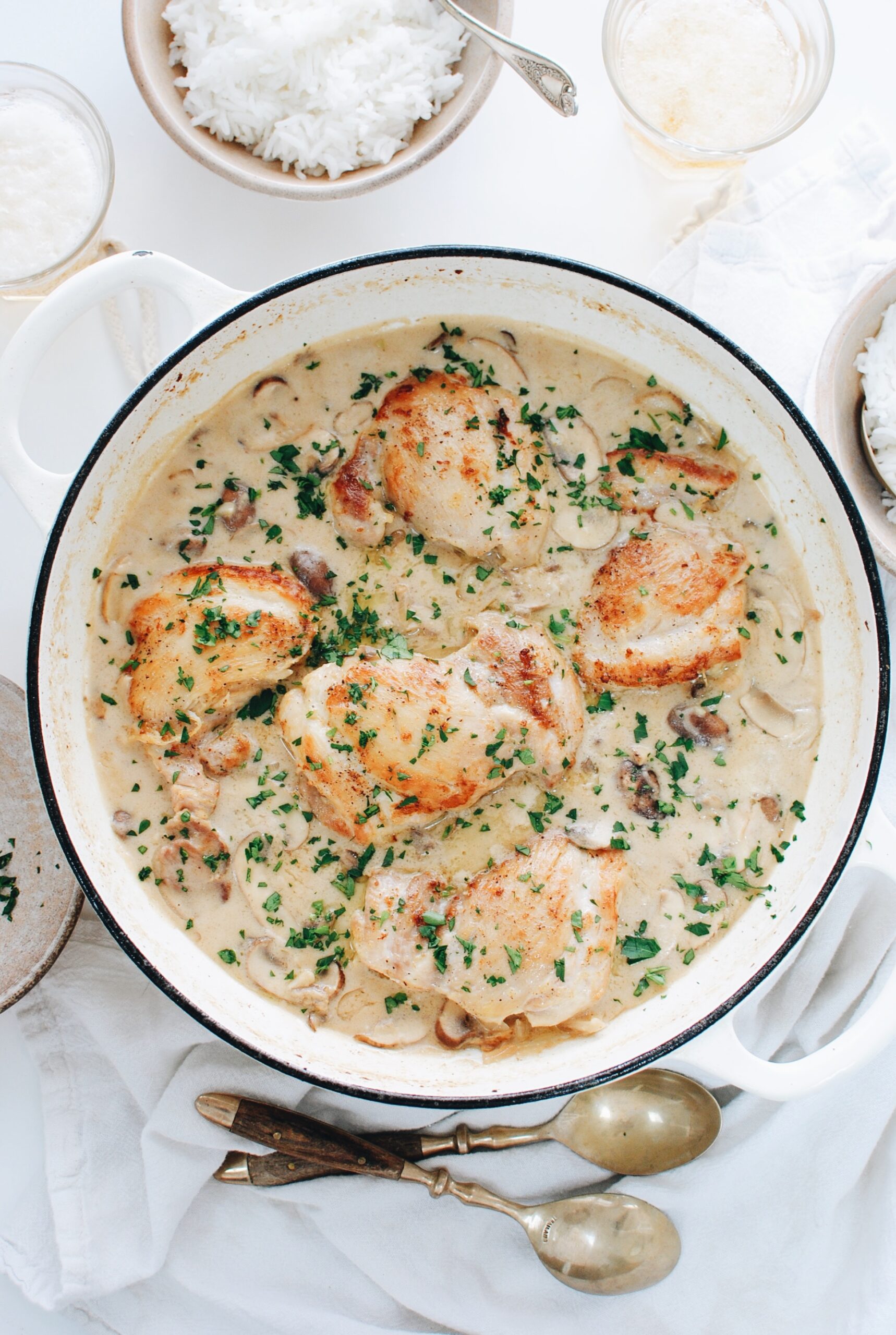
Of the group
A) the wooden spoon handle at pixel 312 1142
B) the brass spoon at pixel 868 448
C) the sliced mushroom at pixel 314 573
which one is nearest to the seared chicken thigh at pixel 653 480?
the brass spoon at pixel 868 448

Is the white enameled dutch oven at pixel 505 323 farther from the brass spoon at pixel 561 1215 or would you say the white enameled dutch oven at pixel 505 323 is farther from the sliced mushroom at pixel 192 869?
the brass spoon at pixel 561 1215

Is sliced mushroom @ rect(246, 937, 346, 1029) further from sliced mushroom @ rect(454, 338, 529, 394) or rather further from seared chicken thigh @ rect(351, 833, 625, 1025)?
sliced mushroom @ rect(454, 338, 529, 394)

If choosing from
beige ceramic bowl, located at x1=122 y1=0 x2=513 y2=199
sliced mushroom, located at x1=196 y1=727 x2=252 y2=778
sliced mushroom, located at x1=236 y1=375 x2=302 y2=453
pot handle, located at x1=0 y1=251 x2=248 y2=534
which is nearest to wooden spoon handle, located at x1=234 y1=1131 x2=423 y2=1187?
sliced mushroom, located at x1=196 y1=727 x2=252 y2=778

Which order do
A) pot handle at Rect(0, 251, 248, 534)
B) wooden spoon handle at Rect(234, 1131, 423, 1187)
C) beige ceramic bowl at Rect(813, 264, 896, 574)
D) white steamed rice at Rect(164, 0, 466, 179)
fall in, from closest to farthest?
pot handle at Rect(0, 251, 248, 534), beige ceramic bowl at Rect(813, 264, 896, 574), white steamed rice at Rect(164, 0, 466, 179), wooden spoon handle at Rect(234, 1131, 423, 1187)

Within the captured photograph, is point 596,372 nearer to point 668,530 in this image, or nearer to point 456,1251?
point 668,530

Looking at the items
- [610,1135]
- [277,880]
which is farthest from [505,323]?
[610,1135]
